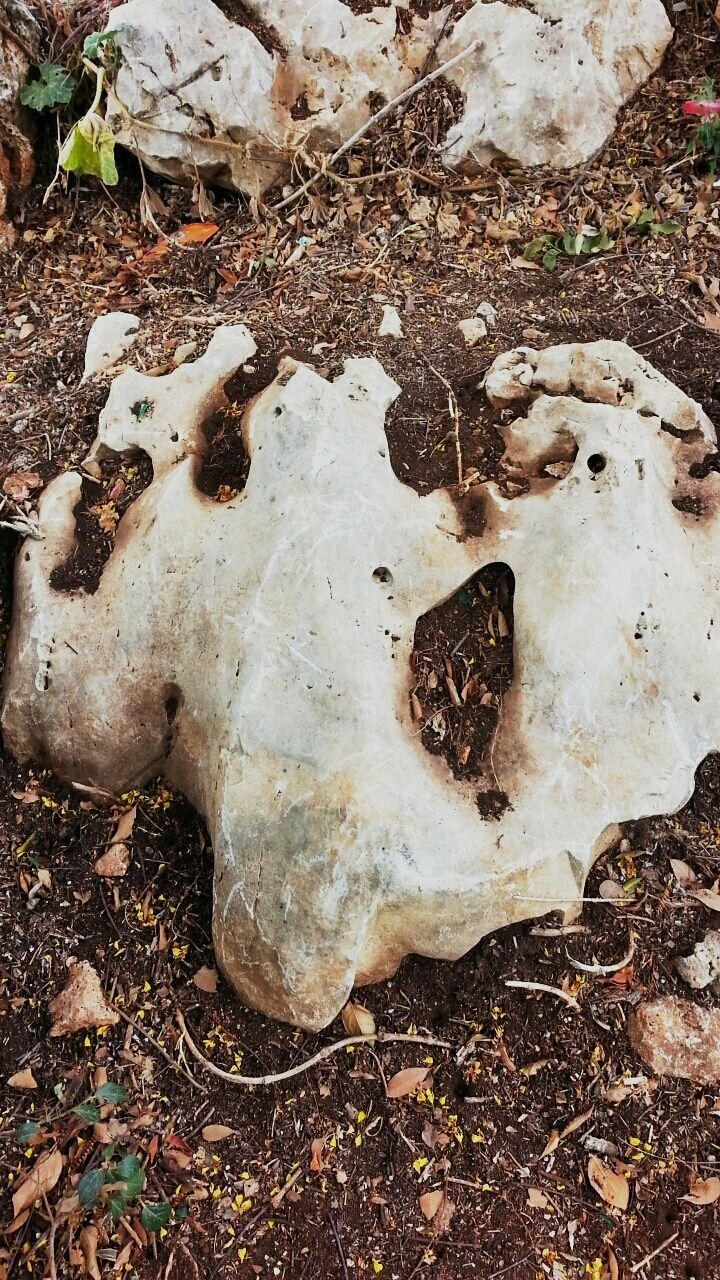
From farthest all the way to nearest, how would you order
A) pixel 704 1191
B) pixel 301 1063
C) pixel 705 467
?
pixel 705 467 < pixel 301 1063 < pixel 704 1191

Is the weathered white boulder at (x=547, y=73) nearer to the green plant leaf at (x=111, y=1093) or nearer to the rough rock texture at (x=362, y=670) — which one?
the rough rock texture at (x=362, y=670)

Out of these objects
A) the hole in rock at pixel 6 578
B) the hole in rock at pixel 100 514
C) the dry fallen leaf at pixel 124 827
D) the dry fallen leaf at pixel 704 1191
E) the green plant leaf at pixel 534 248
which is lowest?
the dry fallen leaf at pixel 704 1191

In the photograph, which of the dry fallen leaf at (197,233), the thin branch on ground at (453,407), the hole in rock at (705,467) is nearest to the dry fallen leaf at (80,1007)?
the thin branch on ground at (453,407)

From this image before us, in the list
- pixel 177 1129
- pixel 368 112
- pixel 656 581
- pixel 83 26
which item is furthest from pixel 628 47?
pixel 177 1129

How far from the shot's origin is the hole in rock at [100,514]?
332 centimetres

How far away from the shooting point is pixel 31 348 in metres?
4.16

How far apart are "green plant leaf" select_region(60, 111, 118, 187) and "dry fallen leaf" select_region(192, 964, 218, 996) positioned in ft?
12.6

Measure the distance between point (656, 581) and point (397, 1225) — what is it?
2.23m

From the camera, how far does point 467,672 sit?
2971mm

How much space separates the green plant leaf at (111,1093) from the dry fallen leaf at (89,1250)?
13.6 inches

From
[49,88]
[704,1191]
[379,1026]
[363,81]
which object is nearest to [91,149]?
[49,88]

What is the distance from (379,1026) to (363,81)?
4597mm

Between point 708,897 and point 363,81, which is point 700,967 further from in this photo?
point 363,81

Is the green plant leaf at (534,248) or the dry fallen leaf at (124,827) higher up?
the green plant leaf at (534,248)
